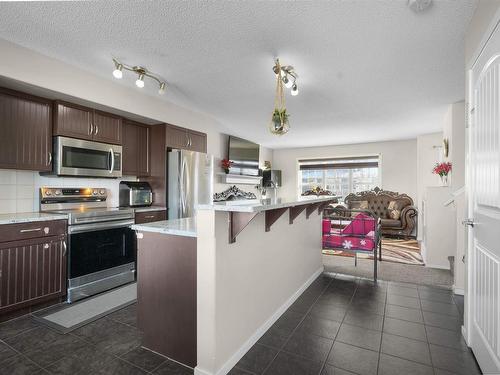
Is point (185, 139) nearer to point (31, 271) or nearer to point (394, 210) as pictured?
point (31, 271)

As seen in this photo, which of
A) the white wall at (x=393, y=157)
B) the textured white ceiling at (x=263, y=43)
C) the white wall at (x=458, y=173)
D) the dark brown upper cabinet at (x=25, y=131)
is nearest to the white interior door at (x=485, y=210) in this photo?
the textured white ceiling at (x=263, y=43)

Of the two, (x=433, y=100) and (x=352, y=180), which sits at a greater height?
(x=433, y=100)

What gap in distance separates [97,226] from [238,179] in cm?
353

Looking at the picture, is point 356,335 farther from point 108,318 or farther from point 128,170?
point 128,170

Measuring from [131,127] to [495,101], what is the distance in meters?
3.69

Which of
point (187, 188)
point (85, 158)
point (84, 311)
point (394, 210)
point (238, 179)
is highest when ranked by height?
point (85, 158)

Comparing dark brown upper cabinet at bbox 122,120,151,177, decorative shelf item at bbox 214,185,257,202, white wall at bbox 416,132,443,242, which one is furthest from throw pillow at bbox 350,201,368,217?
dark brown upper cabinet at bbox 122,120,151,177

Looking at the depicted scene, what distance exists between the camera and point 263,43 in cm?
224

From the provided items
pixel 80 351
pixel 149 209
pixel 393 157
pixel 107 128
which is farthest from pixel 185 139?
pixel 393 157

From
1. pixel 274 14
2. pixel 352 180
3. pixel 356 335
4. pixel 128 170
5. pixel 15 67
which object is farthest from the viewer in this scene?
pixel 352 180

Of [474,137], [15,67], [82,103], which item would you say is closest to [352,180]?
[474,137]

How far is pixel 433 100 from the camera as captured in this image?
3609 mm

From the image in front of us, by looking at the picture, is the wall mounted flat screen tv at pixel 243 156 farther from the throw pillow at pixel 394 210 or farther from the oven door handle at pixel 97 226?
the throw pillow at pixel 394 210

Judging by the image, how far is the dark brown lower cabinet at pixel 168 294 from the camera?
168cm
